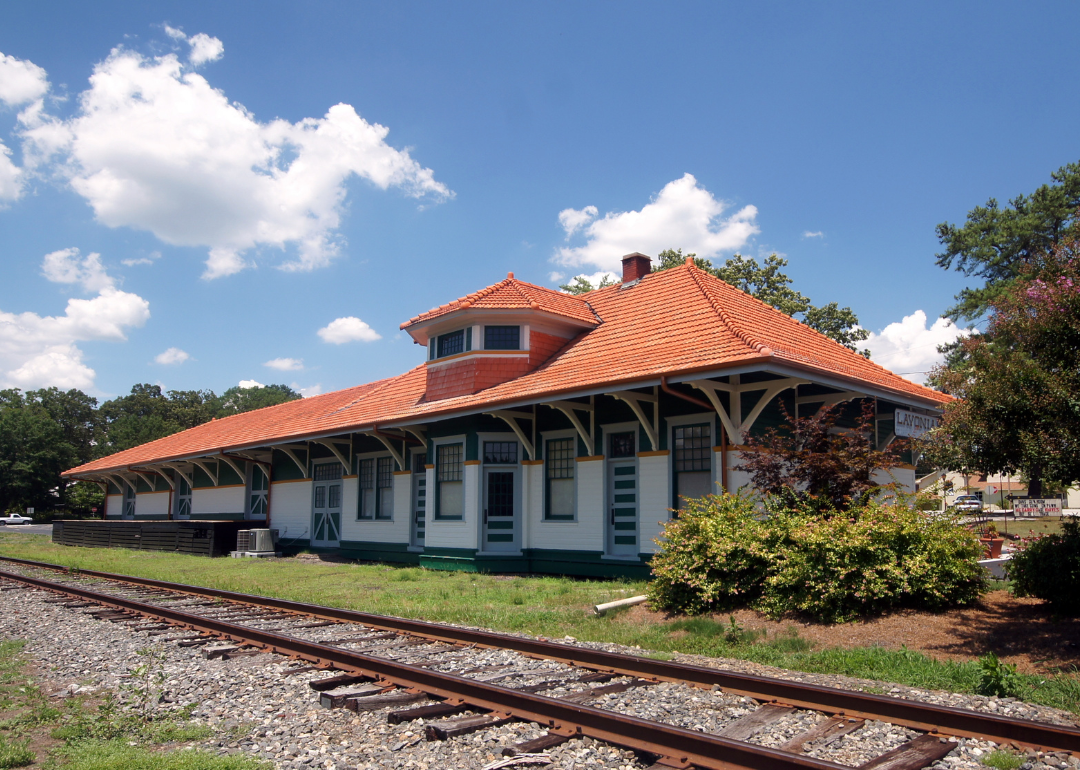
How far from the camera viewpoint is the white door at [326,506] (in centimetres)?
2356

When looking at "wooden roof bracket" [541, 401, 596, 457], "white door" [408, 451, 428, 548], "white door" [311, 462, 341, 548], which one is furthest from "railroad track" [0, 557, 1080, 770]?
"white door" [311, 462, 341, 548]

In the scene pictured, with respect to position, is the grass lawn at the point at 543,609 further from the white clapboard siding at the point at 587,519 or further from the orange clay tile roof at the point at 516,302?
the orange clay tile roof at the point at 516,302

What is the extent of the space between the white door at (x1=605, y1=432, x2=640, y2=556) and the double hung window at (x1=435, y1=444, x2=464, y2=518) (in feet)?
13.1

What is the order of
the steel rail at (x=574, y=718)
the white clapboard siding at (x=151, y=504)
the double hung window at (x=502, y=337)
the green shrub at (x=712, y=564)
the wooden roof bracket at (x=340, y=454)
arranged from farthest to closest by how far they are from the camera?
the white clapboard siding at (x=151, y=504) < the wooden roof bracket at (x=340, y=454) < the double hung window at (x=502, y=337) < the green shrub at (x=712, y=564) < the steel rail at (x=574, y=718)

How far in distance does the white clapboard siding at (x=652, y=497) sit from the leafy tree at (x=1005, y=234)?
31.8 m

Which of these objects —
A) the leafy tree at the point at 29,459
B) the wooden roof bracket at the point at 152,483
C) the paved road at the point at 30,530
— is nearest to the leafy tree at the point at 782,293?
the wooden roof bracket at the point at 152,483

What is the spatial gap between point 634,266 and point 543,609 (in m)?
11.5

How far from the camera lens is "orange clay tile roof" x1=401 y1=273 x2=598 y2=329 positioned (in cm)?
1814

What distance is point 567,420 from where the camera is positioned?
1622 cm

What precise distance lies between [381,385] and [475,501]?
10100 millimetres

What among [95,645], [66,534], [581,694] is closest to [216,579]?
[95,645]

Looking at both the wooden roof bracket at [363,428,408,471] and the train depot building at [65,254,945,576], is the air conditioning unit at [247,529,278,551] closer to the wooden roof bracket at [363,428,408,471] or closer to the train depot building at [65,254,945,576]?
the train depot building at [65,254,945,576]

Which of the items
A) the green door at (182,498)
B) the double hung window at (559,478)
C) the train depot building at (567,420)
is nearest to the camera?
the train depot building at (567,420)

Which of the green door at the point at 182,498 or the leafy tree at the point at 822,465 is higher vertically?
the leafy tree at the point at 822,465
